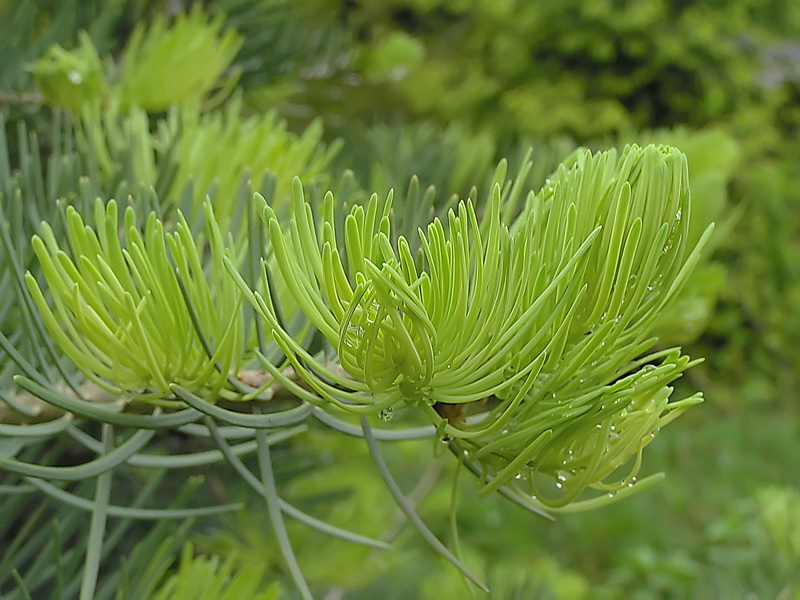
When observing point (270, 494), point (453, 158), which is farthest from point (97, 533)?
point (453, 158)

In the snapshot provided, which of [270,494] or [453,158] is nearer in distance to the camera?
[270,494]

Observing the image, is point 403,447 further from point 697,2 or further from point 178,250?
point 697,2

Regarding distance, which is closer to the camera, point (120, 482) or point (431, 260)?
point (431, 260)

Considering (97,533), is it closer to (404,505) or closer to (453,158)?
(404,505)

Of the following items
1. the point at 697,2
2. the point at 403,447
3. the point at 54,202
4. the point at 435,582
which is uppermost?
the point at 697,2

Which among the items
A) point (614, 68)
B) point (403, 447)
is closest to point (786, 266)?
point (614, 68)

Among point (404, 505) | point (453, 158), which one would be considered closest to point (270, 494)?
point (404, 505)

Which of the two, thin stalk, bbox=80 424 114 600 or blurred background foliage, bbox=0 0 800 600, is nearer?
thin stalk, bbox=80 424 114 600

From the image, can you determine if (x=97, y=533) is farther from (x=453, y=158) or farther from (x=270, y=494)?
(x=453, y=158)

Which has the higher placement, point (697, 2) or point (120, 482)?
point (697, 2)
